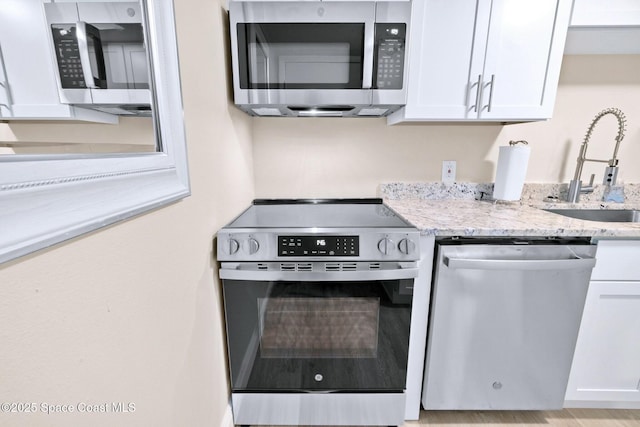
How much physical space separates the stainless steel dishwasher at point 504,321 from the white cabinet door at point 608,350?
0.10 meters

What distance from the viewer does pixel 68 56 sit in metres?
0.42

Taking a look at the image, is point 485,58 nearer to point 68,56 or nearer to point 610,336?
point 610,336

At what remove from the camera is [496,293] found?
109 centimetres

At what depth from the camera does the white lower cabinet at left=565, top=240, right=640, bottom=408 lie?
1.12 metres

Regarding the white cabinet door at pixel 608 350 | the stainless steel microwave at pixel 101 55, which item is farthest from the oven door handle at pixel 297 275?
the white cabinet door at pixel 608 350

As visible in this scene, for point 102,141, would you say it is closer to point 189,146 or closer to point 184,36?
point 189,146

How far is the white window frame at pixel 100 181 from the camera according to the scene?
0.34 meters

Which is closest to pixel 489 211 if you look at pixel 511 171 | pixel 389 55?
pixel 511 171

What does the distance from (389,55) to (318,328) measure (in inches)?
45.4

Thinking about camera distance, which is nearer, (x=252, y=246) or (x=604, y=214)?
(x=252, y=246)

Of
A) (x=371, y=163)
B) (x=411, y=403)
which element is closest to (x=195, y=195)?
(x=371, y=163)

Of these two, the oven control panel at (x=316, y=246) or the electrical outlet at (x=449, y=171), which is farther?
the electrical outlet at (x=449, y=171)

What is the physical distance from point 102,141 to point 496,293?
4.36 ft

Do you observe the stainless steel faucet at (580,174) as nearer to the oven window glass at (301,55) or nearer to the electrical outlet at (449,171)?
the electrical outlet at (449,171)
